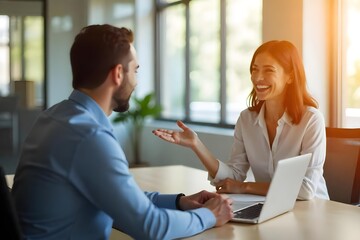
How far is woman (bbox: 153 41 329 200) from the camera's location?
2.57 m

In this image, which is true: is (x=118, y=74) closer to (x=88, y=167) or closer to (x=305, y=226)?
(x=88, y=167)

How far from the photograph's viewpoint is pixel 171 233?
1651 millimetres

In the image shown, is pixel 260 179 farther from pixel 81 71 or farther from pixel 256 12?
pixel 256 12

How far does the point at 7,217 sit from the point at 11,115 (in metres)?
6.12

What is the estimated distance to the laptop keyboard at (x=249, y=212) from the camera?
2.02m

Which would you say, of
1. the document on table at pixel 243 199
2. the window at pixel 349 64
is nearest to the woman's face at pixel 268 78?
the document on table at pixel 243 199

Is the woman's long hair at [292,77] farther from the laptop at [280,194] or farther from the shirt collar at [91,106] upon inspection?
the shirt collar at [91,106]

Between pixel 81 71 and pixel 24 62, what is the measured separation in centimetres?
607

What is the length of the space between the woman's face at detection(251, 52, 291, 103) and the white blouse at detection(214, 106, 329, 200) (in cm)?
13

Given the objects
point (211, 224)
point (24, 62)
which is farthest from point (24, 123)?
point (211, 224)

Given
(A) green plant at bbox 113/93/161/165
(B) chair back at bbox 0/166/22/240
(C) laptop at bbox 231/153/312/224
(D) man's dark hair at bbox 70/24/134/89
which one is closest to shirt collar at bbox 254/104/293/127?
(C) laptop at bbox 231/153/312/224

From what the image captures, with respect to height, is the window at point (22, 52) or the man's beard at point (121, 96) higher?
the window at point (22, 52)

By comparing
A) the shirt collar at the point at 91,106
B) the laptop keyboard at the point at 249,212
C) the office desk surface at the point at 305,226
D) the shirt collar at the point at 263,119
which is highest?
the shirt collar at the point at 91,106

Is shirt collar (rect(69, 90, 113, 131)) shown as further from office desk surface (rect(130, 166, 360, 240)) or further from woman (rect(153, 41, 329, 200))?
woman (rect(153, 41, 329, 200))
